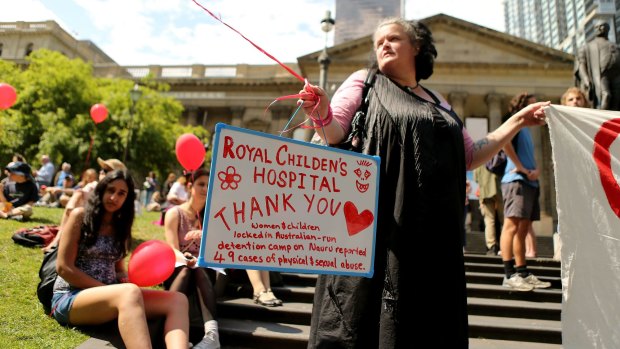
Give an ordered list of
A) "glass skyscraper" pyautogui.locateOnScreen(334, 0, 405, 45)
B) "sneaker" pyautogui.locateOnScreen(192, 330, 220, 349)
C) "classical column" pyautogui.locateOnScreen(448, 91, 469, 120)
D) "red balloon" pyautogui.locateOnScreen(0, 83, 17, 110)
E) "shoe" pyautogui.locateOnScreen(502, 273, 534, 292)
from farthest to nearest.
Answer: "classical column" pyautogui.locateOnScreen(448, 91, 469, 120)
"glass skyscraper" pyautogui.locateOnScreen(334, 0, 405, 45)
"red balloon" pyautogui.locateOnScreen(0, 83, 17, 110)
"shoe" pyautogui.locateOnScreen(502, 273, 534, 292)
"sneaker" pyautogui.locateOnScreen(192, 330, 220, 349)

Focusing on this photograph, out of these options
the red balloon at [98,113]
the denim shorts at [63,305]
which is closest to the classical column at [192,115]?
the red balloon at [98,113]

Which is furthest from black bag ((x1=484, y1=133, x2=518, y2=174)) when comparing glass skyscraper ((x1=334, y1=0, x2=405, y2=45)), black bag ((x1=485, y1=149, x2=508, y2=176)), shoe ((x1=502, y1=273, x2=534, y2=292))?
glass skyscraper ((x1=334, y1=0, x2=405, y2=45))

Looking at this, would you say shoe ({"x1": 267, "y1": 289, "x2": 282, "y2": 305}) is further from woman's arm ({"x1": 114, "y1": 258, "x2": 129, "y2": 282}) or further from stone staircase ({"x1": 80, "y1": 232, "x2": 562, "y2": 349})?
woman's arm ({"x1": 114, "y1": 258, "x2": 129, "y2": 282})

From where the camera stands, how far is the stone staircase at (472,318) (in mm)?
4014

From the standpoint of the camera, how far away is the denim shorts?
3.30 m

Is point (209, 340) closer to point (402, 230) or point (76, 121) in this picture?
point (402, 230)

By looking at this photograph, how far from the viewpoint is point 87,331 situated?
3.43 metres

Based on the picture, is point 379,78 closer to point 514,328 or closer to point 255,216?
point 255,216

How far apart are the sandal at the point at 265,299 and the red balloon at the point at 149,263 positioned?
1442mm

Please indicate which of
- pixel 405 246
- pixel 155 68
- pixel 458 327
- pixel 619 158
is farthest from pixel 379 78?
pixel 155 68

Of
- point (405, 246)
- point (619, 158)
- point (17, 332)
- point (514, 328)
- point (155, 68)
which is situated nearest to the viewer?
point (405, 246)

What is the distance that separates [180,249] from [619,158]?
12.7ft

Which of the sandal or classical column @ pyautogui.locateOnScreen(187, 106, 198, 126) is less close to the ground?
classical column @ pyautogui.locateOnScreen(187, 106, 198, 126)

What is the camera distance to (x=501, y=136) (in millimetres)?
2180
